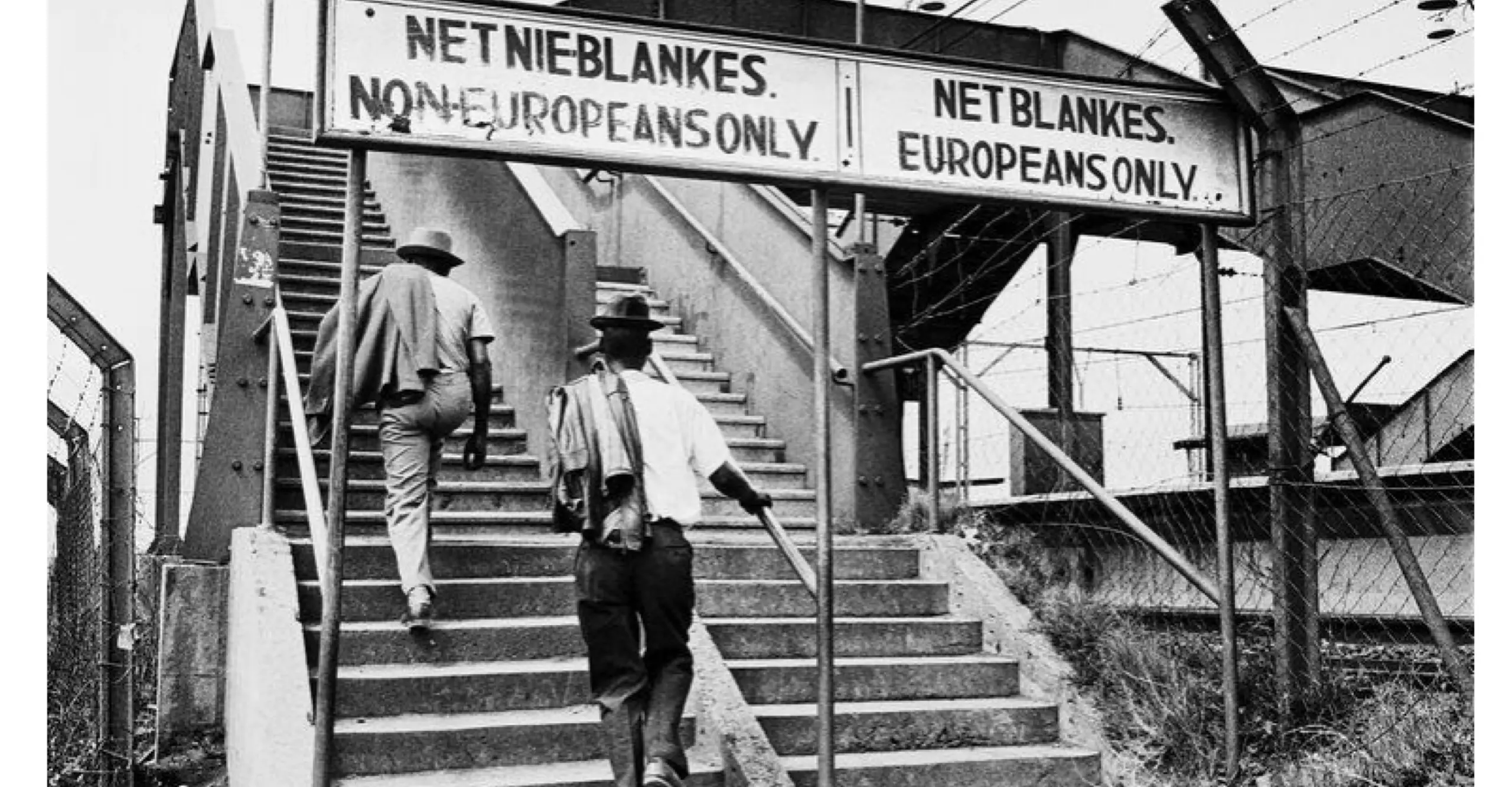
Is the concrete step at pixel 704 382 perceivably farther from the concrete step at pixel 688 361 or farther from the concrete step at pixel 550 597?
the concrete step at pixel 550 597

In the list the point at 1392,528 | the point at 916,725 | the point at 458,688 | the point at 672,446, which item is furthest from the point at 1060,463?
the point at 458,688

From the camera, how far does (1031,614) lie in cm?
734

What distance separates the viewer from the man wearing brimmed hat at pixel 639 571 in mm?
5309

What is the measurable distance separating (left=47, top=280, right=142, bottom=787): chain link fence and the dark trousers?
2.74 metres

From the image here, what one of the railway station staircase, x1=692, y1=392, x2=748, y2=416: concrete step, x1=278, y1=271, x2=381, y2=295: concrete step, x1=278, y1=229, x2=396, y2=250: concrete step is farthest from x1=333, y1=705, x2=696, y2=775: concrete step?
x1=278, y1=229, x2=396, y2=250: concrete step

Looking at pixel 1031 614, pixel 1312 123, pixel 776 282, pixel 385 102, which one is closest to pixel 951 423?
pixel 776 282

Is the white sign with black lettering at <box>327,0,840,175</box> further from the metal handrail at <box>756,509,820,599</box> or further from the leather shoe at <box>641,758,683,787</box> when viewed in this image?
the leather shoe at <box>641,758,683,787</box>

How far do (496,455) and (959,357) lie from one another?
5899 millimetres

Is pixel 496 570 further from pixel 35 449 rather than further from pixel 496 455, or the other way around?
pixel 35 449

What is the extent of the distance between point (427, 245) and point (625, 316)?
1854 millimetres

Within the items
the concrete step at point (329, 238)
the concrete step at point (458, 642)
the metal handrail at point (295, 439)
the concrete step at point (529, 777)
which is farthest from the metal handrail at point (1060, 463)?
the concrete step at point (329, 238)

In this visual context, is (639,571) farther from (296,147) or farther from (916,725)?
(296,147)

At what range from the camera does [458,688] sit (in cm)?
617

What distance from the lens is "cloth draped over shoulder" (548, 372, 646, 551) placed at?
5.41 metres
